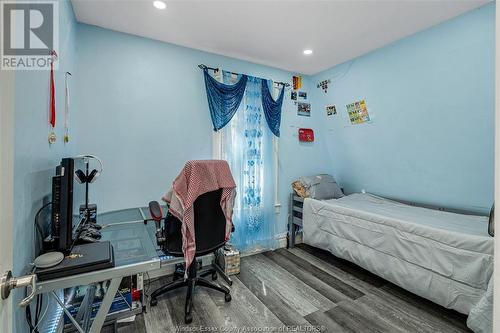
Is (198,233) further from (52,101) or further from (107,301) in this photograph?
(52,101)

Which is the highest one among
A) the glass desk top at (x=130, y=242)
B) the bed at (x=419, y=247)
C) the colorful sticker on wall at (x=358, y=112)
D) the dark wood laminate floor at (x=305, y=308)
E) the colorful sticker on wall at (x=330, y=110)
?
the colorful sticker on wall at (x=330, y=110)

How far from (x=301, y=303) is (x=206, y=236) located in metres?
1.05

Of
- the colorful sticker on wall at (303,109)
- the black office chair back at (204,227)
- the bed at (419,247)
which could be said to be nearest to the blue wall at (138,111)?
the black office chair back at (204,227)

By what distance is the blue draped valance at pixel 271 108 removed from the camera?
3.10 m

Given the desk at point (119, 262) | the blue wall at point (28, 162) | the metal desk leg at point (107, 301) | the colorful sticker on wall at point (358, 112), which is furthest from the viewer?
the colorful sticker on wall at point (358, 112)

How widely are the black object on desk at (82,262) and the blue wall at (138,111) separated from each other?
1259 millimetres

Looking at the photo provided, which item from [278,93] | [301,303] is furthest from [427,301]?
[278,93]

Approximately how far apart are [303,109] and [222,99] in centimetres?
133

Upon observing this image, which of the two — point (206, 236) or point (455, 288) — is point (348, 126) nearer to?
point (455, 288)

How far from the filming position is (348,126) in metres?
3.21

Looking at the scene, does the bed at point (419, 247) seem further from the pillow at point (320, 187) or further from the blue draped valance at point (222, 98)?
the blue draped valance at point (222, 98)

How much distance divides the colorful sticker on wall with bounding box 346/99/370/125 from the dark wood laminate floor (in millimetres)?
1817

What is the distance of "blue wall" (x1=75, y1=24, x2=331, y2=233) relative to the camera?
228cm

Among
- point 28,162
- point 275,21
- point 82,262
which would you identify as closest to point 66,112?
point 28,162
